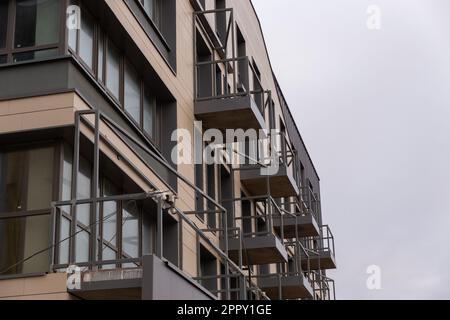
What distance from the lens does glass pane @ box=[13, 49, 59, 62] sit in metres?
14.7

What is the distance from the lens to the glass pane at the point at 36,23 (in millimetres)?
14867

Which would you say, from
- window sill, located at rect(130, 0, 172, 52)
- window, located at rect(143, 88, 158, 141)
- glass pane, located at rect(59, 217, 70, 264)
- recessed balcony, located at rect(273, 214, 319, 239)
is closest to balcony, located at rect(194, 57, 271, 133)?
window sill, located at rect(130, 0, 172, 52)

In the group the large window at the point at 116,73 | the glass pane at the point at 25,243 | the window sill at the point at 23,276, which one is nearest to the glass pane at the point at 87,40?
the large window at the point at 116,73

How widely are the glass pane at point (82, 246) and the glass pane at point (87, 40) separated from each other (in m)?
3.24

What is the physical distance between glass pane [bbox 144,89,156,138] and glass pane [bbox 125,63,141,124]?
1.63 feet

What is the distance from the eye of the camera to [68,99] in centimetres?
1405

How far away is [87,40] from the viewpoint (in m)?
16.1

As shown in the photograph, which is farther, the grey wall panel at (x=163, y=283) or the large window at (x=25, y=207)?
the large window at (x=25, y=207)

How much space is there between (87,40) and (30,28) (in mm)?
1290

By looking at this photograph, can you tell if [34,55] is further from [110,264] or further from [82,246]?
[110,264]

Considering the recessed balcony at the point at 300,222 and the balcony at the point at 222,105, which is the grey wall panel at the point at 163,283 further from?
the recessed balcony at the point at 300,222

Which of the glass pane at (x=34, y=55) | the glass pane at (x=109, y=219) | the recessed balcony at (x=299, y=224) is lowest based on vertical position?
the glass pane at (x=109, y=219)
